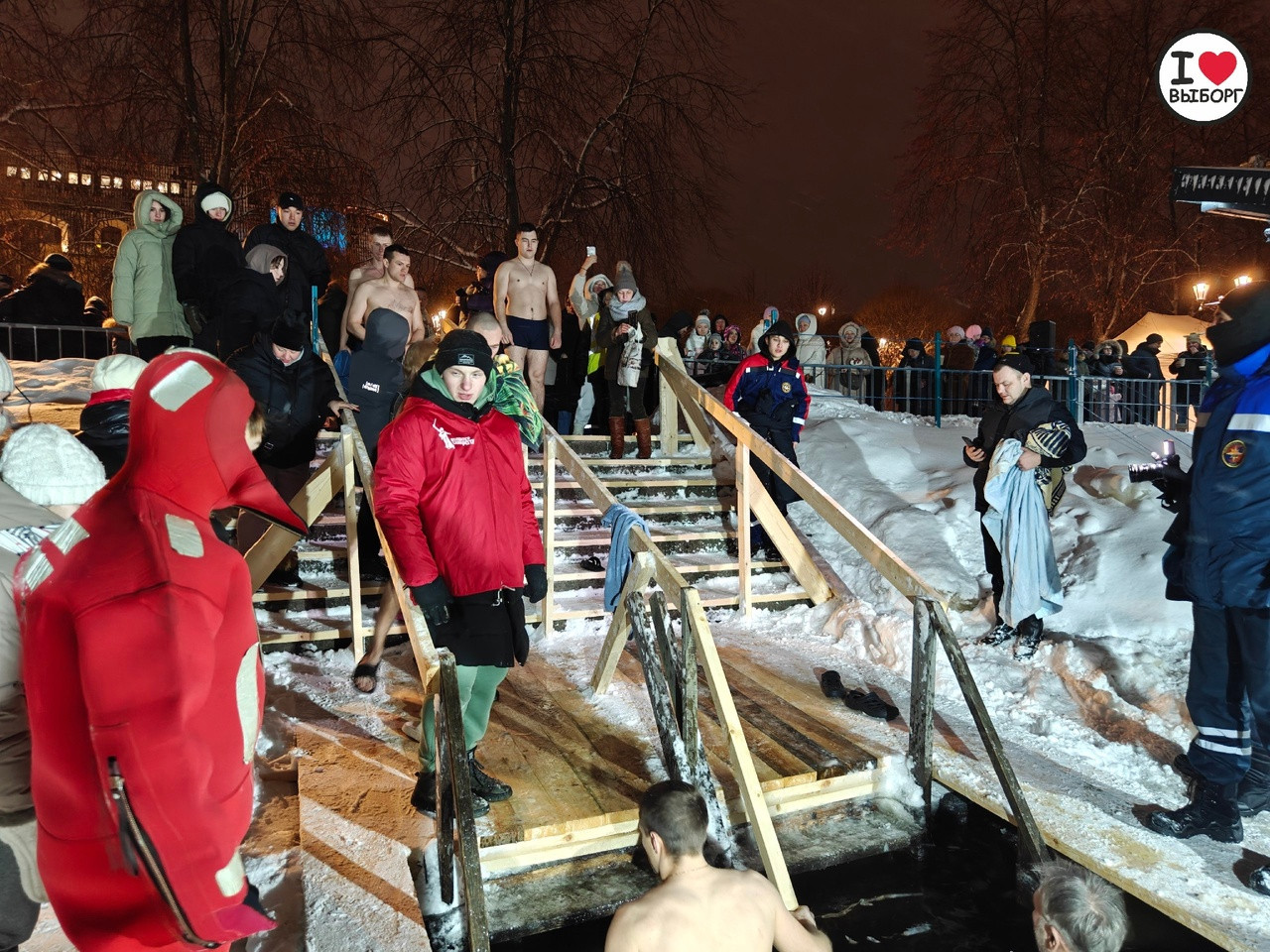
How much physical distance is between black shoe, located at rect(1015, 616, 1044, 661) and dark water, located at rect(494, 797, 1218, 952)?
1.60 m

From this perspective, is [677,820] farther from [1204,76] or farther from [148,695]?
[1204,76]

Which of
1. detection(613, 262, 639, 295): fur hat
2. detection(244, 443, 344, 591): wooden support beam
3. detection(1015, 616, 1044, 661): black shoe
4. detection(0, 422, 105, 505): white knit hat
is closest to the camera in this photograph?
detection(0, 422, 105, 505): white knit hat

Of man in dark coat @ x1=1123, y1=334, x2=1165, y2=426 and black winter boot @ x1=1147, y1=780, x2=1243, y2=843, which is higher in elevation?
man in dark coat @ x1=1123, y1=334, x2=1165, y2=426

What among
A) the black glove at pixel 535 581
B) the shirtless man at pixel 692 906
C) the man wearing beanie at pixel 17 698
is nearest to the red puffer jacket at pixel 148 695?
the man wearing beanie at pixel 17 698

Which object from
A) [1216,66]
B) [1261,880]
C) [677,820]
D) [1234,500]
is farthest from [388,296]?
[1216,66]

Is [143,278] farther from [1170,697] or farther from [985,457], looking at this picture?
[1170,697]

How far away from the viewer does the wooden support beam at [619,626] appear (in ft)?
14.3

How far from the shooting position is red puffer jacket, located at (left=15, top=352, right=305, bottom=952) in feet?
5.16

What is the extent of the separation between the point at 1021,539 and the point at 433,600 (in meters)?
3.87

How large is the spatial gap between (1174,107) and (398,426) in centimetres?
944

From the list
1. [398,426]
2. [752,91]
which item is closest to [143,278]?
[398,426]

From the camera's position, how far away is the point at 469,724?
11.9 ft

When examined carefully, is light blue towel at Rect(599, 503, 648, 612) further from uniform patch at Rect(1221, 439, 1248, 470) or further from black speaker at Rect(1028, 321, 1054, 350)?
black speaker at Rect(1028, 321, 1054, 350)

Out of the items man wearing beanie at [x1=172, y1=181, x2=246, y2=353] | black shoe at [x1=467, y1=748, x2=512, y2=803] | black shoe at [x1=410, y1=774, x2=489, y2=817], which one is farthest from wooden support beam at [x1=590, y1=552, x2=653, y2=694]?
man wearing beanie at [x1=172, y1=181, x2=246, y2=353]
